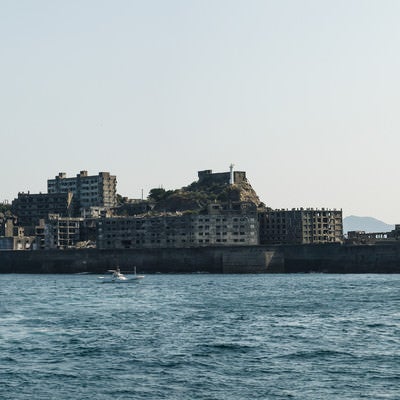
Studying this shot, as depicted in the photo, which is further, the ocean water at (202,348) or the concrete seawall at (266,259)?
the concrete seawall at (266,259)

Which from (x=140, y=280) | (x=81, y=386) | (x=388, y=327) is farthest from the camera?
(x=140, y=280)

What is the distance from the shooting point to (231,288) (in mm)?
127062

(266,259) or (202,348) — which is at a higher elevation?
(266,259)

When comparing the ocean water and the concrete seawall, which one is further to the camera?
the concrete seawall

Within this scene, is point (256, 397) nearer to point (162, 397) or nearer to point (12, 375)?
point (162, 397)

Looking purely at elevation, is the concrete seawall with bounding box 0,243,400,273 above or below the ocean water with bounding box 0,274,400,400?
above

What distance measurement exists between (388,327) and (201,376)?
26424mm

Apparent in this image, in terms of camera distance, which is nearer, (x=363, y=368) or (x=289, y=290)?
(x=363, y=368)

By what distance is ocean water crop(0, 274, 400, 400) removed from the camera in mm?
44469

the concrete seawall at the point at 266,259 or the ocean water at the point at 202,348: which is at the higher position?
the concrete seawall at the point at 266,259

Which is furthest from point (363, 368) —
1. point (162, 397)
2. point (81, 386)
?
point (81, 386)

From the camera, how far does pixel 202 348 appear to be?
58.0 metres

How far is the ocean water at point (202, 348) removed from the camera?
44.5m

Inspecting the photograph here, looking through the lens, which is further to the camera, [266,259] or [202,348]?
[266,259]
